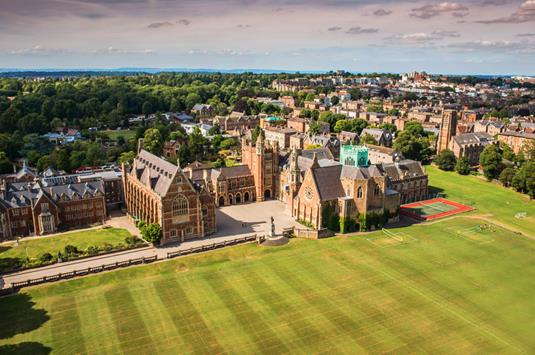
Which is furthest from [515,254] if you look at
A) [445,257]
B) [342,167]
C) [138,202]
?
[138,202]

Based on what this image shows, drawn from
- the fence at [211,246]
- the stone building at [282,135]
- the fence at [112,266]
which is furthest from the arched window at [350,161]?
the stone building at [282,135]

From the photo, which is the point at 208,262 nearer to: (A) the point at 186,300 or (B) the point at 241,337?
(A) the point at 186,300

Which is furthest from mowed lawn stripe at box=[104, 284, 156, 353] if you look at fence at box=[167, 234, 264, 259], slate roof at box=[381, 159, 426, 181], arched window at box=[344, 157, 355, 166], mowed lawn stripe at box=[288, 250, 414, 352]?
slate roof at box=[381, 159, 426, 181]

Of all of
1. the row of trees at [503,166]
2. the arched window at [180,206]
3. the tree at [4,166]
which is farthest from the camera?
the tree at [4,166]

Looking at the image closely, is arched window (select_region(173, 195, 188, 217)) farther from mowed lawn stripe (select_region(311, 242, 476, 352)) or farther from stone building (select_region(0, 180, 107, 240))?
mowed lawn stripe (select_region(311, 242, 476, 352))

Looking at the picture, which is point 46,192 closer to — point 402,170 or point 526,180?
point 402,170

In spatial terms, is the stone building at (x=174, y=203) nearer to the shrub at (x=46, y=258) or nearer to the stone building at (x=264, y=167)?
the shrub at (x=46, y=258)
